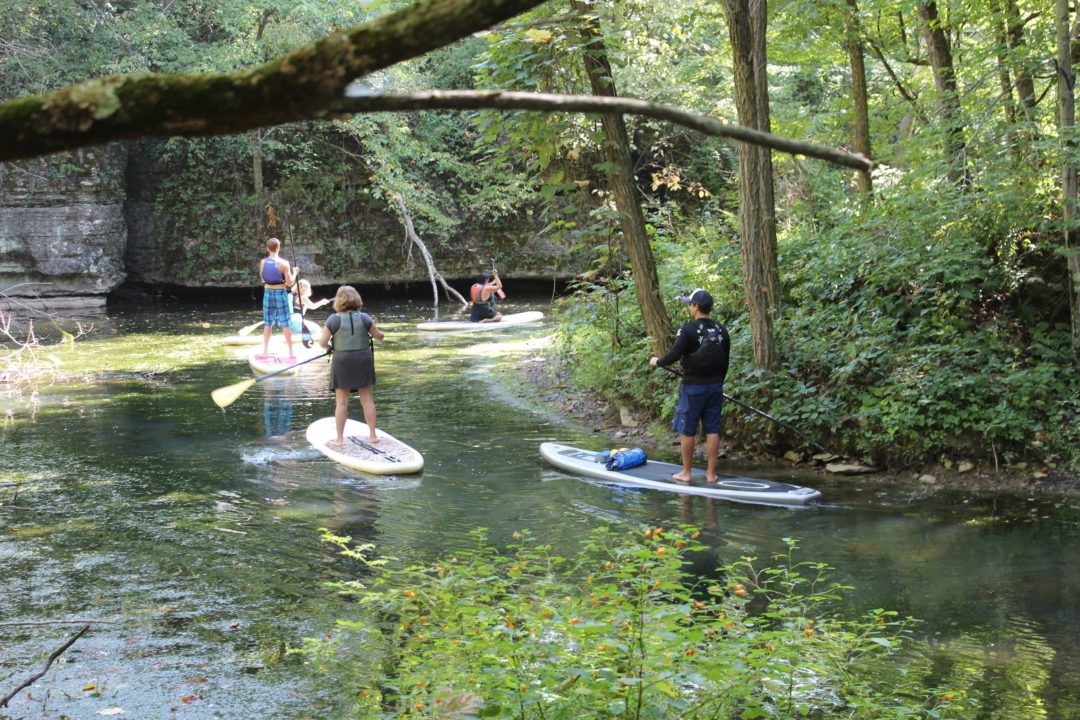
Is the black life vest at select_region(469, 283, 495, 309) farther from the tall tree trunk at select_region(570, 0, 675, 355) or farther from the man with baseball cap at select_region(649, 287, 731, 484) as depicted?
the man with baseball cap at select_region(649, 287, 731, 484)

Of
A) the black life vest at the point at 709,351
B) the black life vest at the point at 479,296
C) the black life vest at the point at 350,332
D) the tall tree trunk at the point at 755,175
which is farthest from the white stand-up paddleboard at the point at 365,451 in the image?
the black life vest at the point at 479,296

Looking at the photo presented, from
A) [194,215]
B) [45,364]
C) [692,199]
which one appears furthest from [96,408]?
[692,199]

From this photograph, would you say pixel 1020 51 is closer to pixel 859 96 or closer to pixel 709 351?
pixel 709 351

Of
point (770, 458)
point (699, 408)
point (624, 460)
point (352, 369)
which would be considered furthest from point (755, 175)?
point (352, 369)

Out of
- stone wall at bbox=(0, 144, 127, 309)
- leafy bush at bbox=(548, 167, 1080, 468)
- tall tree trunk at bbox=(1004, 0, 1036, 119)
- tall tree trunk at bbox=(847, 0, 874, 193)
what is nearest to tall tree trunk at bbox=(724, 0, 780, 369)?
leafy bush at bbox=(548, 167, 1080, 468)

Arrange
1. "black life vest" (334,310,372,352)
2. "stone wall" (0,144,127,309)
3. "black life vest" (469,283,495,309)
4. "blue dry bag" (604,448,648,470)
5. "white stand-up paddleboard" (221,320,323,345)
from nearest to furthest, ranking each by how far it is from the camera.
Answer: "blue dry bag" (604,448,648,470) → "black life vest" (334,310,372,352) → "white stand-up paddleboard" (221,320,323,345) → "black life vest" (469,283,495,309) → "stone wall" (0,144,127,309)

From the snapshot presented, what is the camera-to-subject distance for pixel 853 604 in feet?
18.7

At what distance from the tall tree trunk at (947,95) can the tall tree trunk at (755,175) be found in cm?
188

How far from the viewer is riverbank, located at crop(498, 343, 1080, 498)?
8.28 metres

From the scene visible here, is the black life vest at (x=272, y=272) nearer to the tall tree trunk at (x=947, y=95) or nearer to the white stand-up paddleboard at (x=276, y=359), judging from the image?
the white stand-up paddleboard at (x=276, y=359)

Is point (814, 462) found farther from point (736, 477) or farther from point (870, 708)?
point (870, 708)

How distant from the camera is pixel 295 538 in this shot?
23.6 ft

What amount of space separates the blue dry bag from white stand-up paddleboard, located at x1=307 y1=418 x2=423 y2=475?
A: 75.9 inches

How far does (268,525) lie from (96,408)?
6.44 metres
